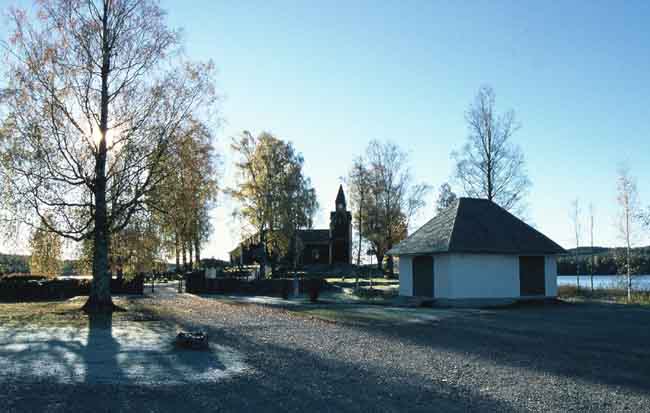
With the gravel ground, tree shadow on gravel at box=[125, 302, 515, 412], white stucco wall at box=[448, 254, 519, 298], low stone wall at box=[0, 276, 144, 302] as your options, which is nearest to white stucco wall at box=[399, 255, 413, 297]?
white stucco wall at box=[448, 254, 519, 298]

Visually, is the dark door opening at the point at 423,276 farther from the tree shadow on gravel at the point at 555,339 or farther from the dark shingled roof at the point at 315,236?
the dark shingled roof at the point at 315,236

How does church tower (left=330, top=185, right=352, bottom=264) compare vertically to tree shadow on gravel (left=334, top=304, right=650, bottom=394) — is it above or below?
above

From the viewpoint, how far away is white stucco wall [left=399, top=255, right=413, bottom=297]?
30109 millimetres

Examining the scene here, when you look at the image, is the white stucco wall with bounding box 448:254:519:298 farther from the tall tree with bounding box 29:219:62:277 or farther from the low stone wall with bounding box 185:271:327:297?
the tall tree with bounding box 29:219:62:277

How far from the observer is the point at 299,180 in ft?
162

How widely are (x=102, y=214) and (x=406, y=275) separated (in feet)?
52.3

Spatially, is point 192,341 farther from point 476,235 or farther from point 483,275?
point 476,235

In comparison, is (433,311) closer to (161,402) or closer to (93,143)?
(93,143)

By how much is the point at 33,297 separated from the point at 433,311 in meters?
24.2

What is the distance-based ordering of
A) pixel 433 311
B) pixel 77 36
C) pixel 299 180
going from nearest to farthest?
pixel 77 36 < pixel 433 311 < pixel 299 180

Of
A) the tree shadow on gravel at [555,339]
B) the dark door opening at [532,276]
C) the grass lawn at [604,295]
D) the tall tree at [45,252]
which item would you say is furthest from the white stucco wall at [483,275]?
the tall tree at [45,252]

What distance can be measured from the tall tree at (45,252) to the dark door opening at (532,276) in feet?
67.0

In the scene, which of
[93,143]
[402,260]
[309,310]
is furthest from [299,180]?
[93,143]

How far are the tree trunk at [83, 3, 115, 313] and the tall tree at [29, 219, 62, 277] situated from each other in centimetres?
133
